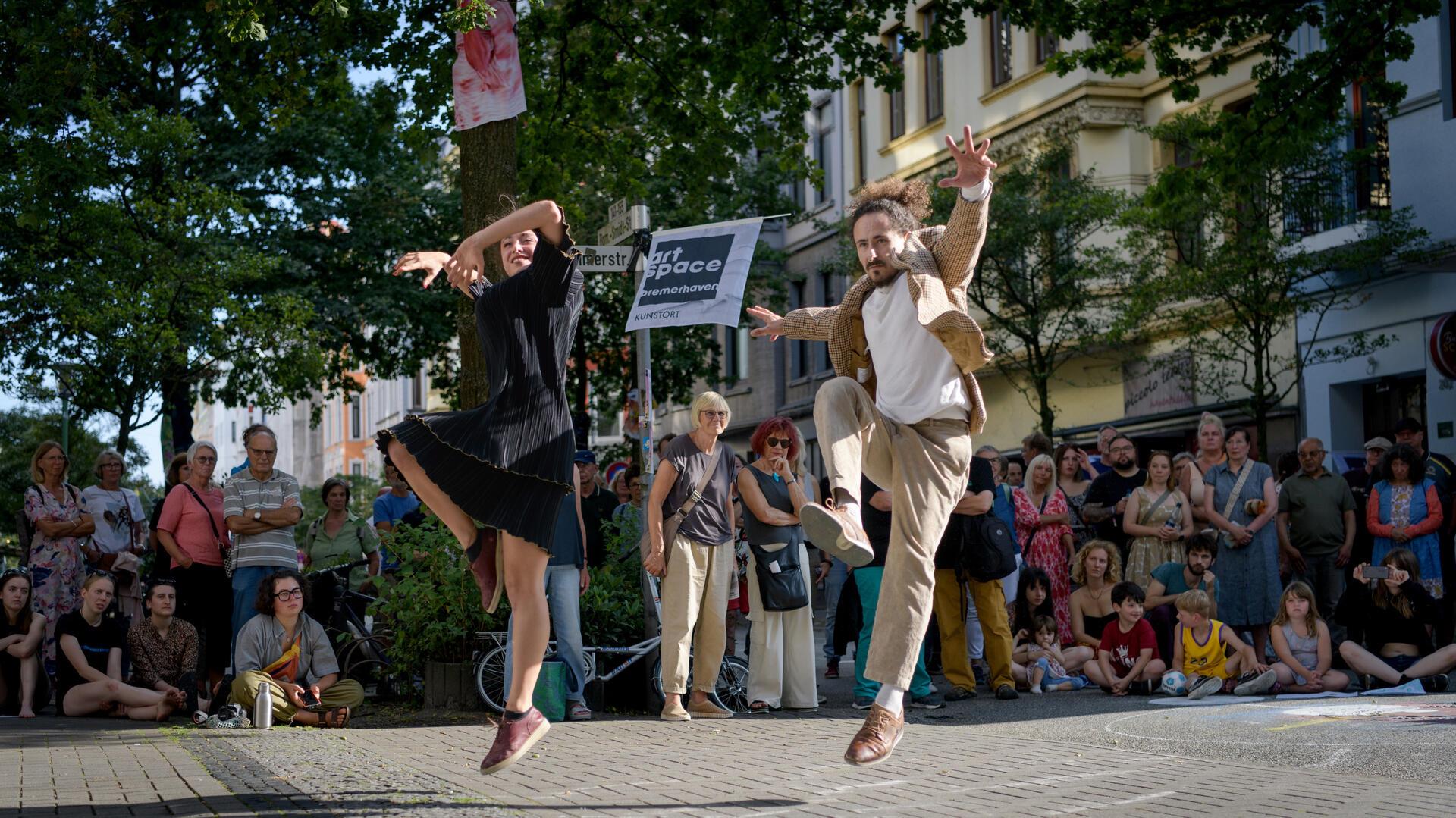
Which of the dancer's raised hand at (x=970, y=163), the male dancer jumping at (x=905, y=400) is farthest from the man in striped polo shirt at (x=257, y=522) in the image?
the dancer's raised hand at (x=970, y=163)

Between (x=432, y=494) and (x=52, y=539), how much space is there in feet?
26.9

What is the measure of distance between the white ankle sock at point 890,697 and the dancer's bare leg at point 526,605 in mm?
1301

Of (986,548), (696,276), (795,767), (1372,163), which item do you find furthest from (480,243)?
(1372,163)

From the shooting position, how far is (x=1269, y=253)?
2091 centimetres

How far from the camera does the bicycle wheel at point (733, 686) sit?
11.1 metres

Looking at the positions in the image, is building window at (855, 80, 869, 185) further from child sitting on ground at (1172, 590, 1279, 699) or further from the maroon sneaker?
the maroon sneaker

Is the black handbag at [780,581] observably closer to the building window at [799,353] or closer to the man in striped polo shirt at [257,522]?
the man in striped polo shirt at [257,522]

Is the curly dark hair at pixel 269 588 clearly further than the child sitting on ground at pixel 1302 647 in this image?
No

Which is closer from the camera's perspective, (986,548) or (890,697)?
(890,697)

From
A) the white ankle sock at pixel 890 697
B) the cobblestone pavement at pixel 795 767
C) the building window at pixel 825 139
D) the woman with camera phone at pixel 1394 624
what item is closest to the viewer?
the cobblestone pavement at pixel 795 767

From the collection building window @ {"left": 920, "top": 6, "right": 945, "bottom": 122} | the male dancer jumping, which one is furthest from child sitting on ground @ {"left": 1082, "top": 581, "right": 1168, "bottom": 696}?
building window @ {"left": 920, "top": 6, "right": 945, "bottom": 122}

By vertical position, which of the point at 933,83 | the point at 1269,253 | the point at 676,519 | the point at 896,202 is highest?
the point at 933,83

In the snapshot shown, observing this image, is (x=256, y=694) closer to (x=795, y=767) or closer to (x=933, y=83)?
(x=795, y=767)

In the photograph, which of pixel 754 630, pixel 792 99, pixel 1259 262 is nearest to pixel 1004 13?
pixel 792 99
